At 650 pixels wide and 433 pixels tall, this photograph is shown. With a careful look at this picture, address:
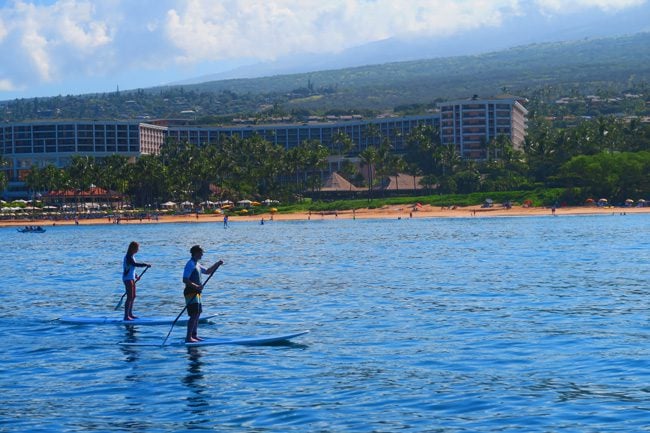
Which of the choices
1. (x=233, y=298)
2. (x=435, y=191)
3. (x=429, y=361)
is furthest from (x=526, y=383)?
(x=435, y=191)

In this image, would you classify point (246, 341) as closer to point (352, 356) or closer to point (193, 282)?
point (193, 282)

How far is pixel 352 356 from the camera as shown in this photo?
20.6 m

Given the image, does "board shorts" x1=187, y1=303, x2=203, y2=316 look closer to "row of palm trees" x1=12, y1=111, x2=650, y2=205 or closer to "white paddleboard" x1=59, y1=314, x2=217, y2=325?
"white paddleboard" x1=59, y1=314, x2=217, y2=325

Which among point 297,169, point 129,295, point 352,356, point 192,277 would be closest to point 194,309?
point 192,277

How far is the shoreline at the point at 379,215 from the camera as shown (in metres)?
125

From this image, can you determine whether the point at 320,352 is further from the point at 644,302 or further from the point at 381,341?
the point at 644,302

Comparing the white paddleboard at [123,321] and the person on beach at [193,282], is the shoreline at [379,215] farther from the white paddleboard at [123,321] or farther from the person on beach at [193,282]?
the person on beach at [193,282]

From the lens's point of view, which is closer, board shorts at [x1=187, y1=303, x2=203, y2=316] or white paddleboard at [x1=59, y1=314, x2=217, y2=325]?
board shorts at [x1=187, y1=303, x2=203, y2=316]

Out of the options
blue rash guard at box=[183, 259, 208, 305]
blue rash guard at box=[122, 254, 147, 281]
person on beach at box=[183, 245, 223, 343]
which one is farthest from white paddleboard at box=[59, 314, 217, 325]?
blue rash guard at box=[183, 259, 208, 305]

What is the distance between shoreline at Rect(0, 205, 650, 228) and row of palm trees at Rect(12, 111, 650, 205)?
1120 centimetres

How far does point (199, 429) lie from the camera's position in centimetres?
1512

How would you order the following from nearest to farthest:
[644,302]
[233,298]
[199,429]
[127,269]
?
[199,429] → [127,269] → [644,302] → [233,298]

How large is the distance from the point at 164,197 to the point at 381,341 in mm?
143699

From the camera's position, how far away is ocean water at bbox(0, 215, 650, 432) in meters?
15.7
